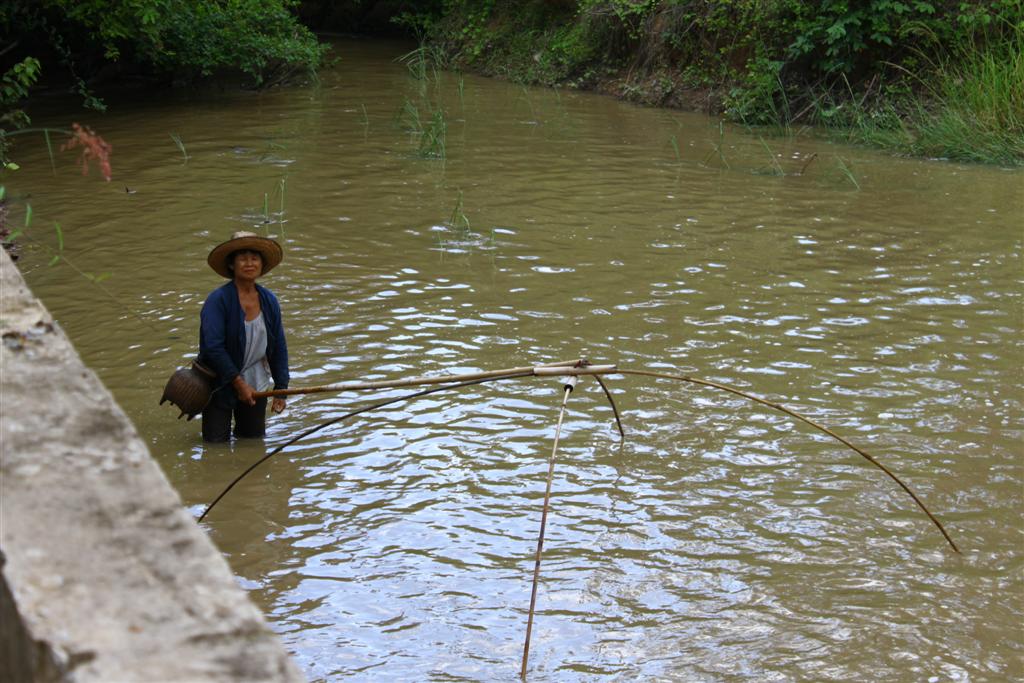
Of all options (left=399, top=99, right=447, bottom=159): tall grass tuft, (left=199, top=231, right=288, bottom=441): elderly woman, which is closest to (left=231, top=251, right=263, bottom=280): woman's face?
(left=199, top=231, right=288, bottom=441): elderly woman

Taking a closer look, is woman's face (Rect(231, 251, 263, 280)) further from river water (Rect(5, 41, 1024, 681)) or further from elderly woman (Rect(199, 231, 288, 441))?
river water (Rect(5, 41, 1024, 681))

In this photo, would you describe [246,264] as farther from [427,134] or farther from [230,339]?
[427,134]

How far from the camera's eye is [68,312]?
7.53 meters

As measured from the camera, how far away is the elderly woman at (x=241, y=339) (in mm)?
5691

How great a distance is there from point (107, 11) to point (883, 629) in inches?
475

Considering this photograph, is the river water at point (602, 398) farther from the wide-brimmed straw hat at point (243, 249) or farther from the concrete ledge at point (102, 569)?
the concrete ledge at point (102, 569)

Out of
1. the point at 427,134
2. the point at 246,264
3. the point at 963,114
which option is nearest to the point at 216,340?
the point at 246,264

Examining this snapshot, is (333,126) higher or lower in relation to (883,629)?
higher

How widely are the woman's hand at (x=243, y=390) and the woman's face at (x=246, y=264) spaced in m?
0.51

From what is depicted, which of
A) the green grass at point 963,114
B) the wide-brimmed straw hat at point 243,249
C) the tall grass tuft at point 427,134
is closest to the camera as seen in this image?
the wide-brimmed straw hat at point 243,249

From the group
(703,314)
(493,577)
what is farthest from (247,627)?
(703,314)

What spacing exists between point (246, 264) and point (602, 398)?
213 cm

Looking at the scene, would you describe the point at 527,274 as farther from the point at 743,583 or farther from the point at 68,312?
the point at 743,583

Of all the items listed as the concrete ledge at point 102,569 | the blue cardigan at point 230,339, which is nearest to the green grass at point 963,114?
the blue cardigan at point 230,339
